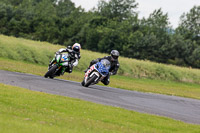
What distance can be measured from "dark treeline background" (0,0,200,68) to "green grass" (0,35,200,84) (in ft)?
99.4

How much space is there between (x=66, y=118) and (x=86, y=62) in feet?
Result: 86.5

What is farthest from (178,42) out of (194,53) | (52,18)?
(52,18)

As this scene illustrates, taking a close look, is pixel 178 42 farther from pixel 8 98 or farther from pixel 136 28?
pixel 8 98

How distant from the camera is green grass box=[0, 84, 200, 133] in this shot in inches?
281

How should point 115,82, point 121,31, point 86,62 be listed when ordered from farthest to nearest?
point 121,31 < point 86,62 < point 115,82

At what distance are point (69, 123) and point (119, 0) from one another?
Answer: 273ft

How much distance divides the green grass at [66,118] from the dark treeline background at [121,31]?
2350 inches

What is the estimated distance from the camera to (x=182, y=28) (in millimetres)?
81500

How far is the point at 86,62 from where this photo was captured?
114 feet

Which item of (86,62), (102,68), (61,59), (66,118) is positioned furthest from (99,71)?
(86,62)

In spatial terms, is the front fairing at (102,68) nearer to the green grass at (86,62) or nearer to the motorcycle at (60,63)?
the motorcycle at (60,63)

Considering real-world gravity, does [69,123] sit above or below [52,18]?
below

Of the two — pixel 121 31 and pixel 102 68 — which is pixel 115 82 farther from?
pixel 121 31

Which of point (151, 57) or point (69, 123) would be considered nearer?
point (69, 123)
